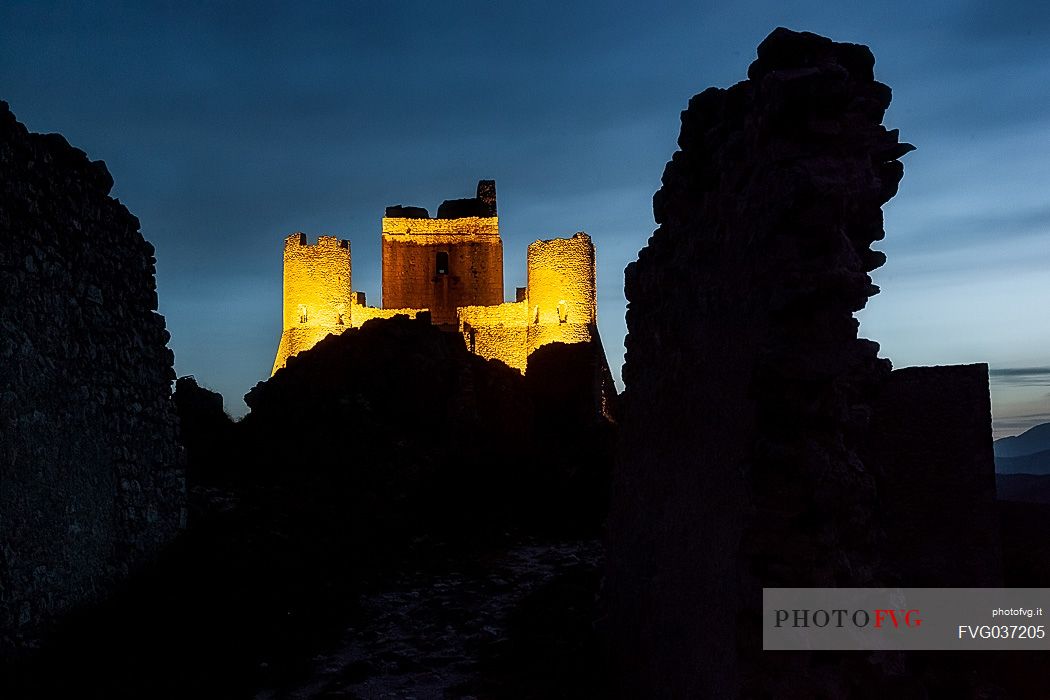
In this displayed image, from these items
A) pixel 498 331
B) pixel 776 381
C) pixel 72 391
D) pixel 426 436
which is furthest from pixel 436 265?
pixel 776 381

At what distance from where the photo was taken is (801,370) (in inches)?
119

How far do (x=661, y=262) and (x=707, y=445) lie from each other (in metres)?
1.43

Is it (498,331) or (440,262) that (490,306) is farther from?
(440,262)

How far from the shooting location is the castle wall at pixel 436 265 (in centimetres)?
3603

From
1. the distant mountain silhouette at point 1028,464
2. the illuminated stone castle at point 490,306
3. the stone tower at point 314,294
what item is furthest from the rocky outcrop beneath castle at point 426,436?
the distant mountain silhouette at point 1028,464

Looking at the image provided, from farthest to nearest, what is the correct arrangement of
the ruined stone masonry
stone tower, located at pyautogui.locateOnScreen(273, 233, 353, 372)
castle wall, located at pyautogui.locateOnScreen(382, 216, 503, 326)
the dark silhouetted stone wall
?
castle wall, located at pyautogui.locateOnScreen(382, 216, 503, 326), stone tower, located at pyautogui.locateOnScreen(273, 233, 353, 372), the dark silhouetted stone wall, the ruined stone masonry

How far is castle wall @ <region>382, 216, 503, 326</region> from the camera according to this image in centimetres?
3603

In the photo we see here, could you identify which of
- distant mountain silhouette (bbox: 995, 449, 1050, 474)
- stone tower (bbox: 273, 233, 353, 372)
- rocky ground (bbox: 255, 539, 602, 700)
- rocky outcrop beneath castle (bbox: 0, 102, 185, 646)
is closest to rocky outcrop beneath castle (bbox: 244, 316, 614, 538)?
rocky ground (bbox: 255, 539, 602, 700)

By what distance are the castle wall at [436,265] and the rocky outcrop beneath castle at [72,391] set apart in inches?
1149

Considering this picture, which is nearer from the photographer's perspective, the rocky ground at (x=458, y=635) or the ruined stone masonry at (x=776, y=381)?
the ruined stone masonry at (x=776, y=381)

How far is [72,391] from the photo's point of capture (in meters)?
5.36

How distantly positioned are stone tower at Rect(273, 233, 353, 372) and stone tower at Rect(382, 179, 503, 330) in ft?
12.4

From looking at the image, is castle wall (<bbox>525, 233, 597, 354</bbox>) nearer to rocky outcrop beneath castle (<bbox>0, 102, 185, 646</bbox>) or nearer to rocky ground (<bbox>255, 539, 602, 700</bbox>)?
rocky ground (<bbox>255, 539, 602, 700</bbox>)

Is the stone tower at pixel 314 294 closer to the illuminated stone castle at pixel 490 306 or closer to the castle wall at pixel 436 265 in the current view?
the illuminated stone castle at pixel 490 306
